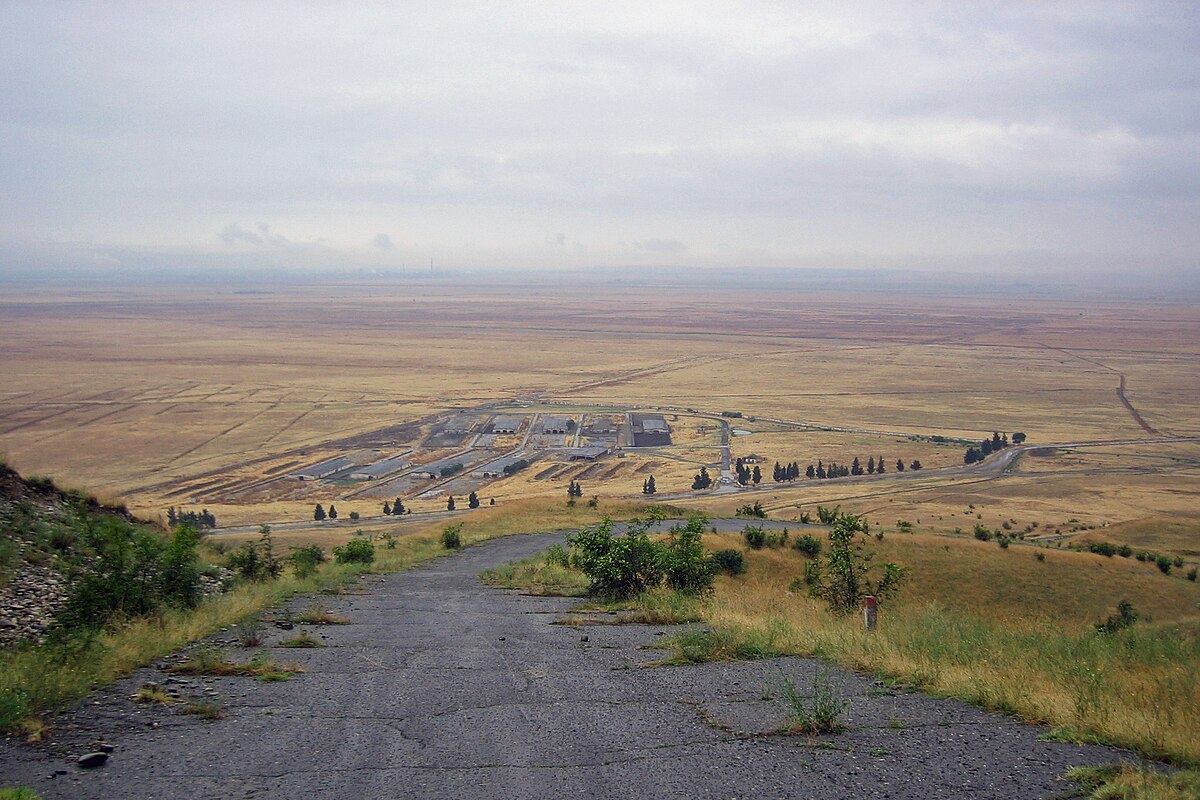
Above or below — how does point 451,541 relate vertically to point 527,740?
below

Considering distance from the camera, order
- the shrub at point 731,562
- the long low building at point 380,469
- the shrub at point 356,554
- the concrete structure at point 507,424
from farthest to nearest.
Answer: the concrete structure at point 507,424
the long low building at point 380,469
the shrub at point 731,562
the shrub at point 356,554

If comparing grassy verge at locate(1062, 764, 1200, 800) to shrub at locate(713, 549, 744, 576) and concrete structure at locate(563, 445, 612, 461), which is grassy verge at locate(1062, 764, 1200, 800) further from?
concrete structure at locate(563, 445, 612, 461)

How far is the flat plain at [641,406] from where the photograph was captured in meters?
47.7

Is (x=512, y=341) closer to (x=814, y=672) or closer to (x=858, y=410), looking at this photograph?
(x=858, y=410)

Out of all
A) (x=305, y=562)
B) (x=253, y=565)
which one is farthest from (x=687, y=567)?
(x=305, y=562)

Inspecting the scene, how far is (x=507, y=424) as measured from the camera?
7325cm

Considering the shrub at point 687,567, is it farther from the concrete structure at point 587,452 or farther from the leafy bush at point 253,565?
the concrete structure at point 587,452

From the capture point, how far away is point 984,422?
77375 millimetres

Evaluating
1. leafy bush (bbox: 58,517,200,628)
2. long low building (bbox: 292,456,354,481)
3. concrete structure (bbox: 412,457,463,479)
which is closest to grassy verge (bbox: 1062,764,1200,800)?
leafy bush (bbox: 58,517,200,628)

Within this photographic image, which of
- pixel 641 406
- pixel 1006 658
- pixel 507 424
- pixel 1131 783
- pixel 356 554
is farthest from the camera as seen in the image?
pixel 641 406

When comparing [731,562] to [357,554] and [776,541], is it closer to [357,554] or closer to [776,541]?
[776,541]

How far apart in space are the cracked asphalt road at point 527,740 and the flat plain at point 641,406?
12.9m

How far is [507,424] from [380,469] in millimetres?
19405

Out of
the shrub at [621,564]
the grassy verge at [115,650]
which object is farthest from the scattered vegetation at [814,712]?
the shrub at [621,564]
